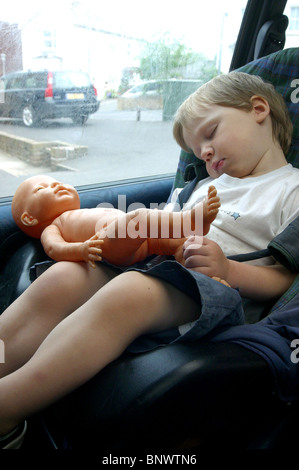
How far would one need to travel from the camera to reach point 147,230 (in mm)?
900

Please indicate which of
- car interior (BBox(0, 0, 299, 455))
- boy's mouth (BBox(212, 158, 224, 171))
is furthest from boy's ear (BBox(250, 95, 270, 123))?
car interior (BBox(0, 0, 299, 455))

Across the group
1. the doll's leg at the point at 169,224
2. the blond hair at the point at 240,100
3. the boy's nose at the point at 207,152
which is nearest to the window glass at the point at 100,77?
the blond hair at the point at 240,100

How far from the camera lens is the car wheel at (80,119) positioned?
1.62 meters

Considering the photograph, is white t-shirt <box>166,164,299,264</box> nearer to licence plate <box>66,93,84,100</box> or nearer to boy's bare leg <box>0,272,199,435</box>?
boy's bare leg <box>0,272,199,435</box>

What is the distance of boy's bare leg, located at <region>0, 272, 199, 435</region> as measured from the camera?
71 cm

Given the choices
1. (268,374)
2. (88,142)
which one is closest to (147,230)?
(268,374)

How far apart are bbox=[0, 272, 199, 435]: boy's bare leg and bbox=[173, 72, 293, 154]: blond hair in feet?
1.93

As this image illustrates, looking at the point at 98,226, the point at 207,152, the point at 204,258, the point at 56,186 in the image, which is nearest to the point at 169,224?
the point at 204,258

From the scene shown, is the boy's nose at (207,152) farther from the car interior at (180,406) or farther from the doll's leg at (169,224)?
the car interior at (180,406)

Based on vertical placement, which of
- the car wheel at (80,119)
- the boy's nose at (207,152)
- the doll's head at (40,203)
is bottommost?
the doll's head at (40,203)

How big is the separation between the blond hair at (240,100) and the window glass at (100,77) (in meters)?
0.57

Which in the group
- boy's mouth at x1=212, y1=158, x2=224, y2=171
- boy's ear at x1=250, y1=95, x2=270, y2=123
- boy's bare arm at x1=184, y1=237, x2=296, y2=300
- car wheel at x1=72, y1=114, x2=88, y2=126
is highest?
boy's ear at x1=250, y1=95, x2=270, y2=123

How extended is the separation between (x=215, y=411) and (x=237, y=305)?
20cm

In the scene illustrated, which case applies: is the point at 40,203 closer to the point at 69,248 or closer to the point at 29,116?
the point at 69,248
